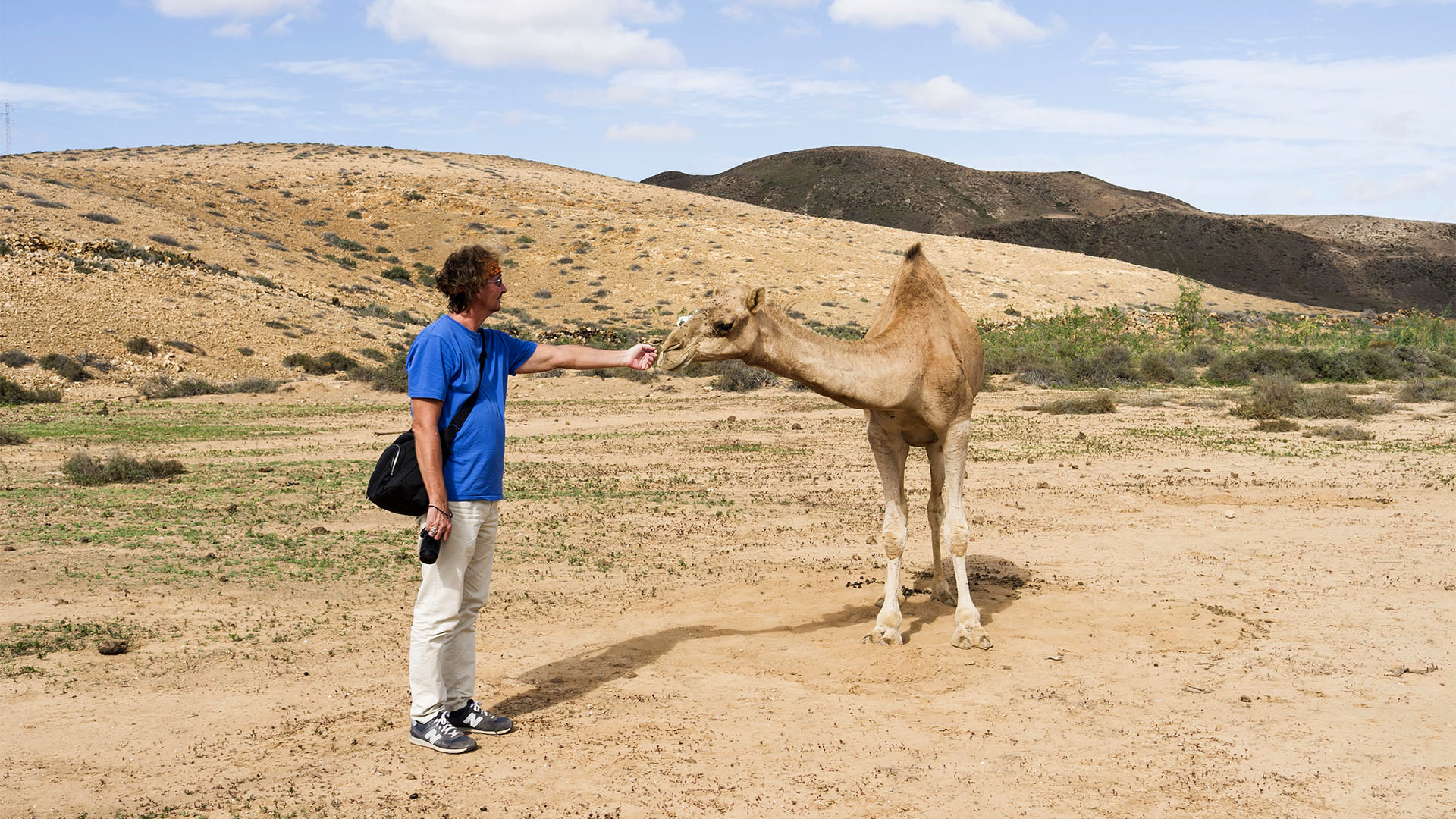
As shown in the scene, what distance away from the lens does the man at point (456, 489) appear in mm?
5434

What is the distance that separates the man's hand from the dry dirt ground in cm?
202

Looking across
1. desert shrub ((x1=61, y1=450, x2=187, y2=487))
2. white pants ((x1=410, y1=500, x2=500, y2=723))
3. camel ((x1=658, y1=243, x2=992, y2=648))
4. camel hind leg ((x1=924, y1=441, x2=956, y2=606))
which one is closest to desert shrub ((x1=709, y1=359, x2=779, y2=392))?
desert shrub ((x1=61, y1=450, x2=187, y2=487))

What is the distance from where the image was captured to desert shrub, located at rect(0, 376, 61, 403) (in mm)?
22266

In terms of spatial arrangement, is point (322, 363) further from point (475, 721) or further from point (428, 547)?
point (428, 547)

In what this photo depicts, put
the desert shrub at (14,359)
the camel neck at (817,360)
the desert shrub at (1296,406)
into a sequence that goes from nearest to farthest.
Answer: the camel neck at (817,360) < the desert shrub at (1296,406) < the desert shrub at (14,359)

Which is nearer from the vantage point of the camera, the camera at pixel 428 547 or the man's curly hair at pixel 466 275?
the camera at pixel 428 547

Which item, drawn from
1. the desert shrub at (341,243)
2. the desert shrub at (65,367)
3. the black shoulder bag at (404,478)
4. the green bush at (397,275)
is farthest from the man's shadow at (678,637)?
the desert shrub at (341,243)

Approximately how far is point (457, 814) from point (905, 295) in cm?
483

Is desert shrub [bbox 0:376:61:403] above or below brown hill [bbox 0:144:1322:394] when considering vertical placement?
below

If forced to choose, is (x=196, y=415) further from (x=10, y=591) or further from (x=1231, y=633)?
(x=1231, y=633)

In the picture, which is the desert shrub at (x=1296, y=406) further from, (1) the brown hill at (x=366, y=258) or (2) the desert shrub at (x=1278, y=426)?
(1) the brown hill at (x=366, y=258)

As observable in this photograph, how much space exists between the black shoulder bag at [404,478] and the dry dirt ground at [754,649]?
1329 millimetres

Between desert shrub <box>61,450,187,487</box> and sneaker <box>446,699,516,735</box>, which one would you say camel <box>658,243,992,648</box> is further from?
desert shrub <box>61,450,187,487</box>

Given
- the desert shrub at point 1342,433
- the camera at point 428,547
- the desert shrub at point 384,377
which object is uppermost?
the camera at point 428,547
